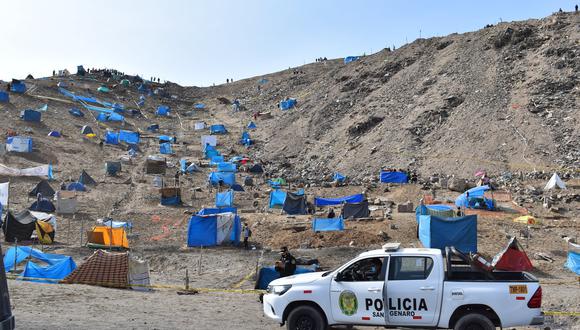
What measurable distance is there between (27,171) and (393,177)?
23.4 metres

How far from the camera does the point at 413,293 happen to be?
30.0ft

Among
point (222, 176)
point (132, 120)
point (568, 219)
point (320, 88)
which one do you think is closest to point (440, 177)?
point (568, 219)

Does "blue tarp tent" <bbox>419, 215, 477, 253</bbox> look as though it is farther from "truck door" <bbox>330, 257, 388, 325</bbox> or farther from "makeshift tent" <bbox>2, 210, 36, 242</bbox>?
"makeshift tent" <bbox>2, 210, 36, 242</bbox>

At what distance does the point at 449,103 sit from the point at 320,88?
925 inches

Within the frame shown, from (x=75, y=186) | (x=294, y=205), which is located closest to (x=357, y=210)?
(x=294, y=205)

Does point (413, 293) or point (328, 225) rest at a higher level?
point (413, 293)

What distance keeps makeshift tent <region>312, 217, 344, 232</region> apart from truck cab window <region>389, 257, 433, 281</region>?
49.8 feet

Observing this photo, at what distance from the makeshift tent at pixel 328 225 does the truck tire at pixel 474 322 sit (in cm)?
1554

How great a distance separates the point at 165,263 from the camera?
72.0ft

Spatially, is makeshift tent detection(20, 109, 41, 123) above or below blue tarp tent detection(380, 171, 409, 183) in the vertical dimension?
above

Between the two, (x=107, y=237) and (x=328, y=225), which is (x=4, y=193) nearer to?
(x=107, y=237)

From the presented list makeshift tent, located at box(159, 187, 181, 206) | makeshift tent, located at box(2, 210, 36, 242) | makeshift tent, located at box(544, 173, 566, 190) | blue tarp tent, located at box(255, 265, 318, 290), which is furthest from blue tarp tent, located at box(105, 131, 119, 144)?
blue tarp tent, located at box(255, 265, 318, 290)

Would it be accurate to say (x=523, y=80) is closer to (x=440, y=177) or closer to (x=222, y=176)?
(x=440, y=177)

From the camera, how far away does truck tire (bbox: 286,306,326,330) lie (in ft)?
31.2
